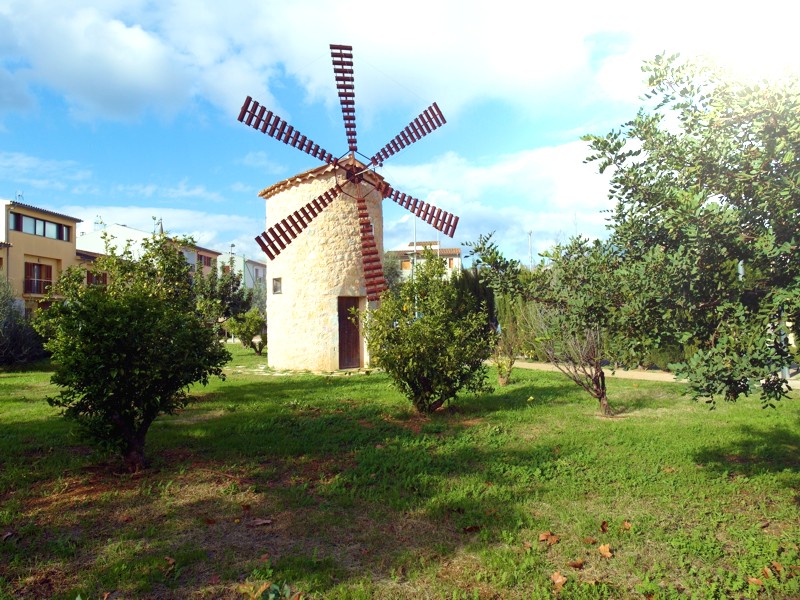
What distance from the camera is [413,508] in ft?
17.5

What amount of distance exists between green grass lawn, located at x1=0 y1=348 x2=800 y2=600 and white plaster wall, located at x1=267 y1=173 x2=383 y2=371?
7.65 metres

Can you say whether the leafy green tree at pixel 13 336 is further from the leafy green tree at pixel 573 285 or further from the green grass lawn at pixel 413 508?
the leafy green tree at pixel 573 285

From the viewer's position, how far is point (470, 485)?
19.5 feet

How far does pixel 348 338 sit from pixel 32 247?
2556 cm

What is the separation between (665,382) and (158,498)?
40.1 ft

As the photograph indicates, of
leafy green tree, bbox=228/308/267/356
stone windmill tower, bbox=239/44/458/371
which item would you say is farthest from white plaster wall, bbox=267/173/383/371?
leafy green tree, bbox=228/308/267/356

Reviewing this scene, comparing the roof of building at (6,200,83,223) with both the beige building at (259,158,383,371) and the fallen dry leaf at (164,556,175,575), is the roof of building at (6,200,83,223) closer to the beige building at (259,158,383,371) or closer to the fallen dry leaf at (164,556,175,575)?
the beige building at (259,158,383,371)

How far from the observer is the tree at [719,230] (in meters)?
3.70

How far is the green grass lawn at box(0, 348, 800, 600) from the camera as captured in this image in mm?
3984

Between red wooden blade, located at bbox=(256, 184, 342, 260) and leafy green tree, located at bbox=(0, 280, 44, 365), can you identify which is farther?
leafy green tree, located at bbox=(0, 280, 44, 365)

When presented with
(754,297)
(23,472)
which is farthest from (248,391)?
(754,297)

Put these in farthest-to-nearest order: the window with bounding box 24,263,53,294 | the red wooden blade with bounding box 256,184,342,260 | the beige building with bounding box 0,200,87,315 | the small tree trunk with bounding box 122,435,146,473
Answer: the window with bounding box 24,263,53,294 → the beige building with bounding box 0,200,87,315 → the red wooden blade with bounding box 256,184,342,260 → the small tree trunk with bounding box 122,435,146,473

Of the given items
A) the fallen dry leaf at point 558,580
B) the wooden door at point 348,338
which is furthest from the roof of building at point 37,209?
the fallen dry leaf at point 558,580

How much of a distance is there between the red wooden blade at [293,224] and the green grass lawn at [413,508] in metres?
7.73
